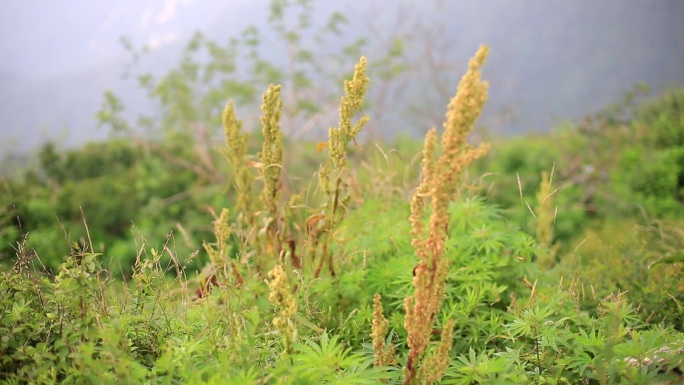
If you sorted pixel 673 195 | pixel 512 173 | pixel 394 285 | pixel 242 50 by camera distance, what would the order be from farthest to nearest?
pixel 242 50 → pixel 512 173 → pixel 673 195 → pixel 394 285

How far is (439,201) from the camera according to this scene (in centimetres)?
153

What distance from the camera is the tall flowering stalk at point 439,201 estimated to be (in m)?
1.42

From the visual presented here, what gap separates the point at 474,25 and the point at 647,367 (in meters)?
64.4

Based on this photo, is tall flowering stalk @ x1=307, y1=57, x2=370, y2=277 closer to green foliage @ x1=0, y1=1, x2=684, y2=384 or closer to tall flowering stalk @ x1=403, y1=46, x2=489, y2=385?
green foliage @ x1=0, y1=1, x2=684, y2=384

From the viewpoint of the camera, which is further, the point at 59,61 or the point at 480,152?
the point at 59,61

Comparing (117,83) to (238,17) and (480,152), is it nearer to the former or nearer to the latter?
(238,17)

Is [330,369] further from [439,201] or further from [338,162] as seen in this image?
[338,162]

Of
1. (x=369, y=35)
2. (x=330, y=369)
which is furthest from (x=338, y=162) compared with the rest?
(x=369, y=35)

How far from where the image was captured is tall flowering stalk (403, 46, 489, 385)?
1.42 metres

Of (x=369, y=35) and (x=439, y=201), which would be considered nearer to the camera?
(x=439, y=201)

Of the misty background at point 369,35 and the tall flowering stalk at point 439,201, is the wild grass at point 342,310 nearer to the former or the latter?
the tall flowering stalk at point 439,201

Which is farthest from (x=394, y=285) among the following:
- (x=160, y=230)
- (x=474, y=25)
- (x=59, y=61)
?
(x=59, y=61)

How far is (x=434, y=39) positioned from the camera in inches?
571

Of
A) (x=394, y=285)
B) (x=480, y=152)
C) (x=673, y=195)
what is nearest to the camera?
(x=480, y=152)
